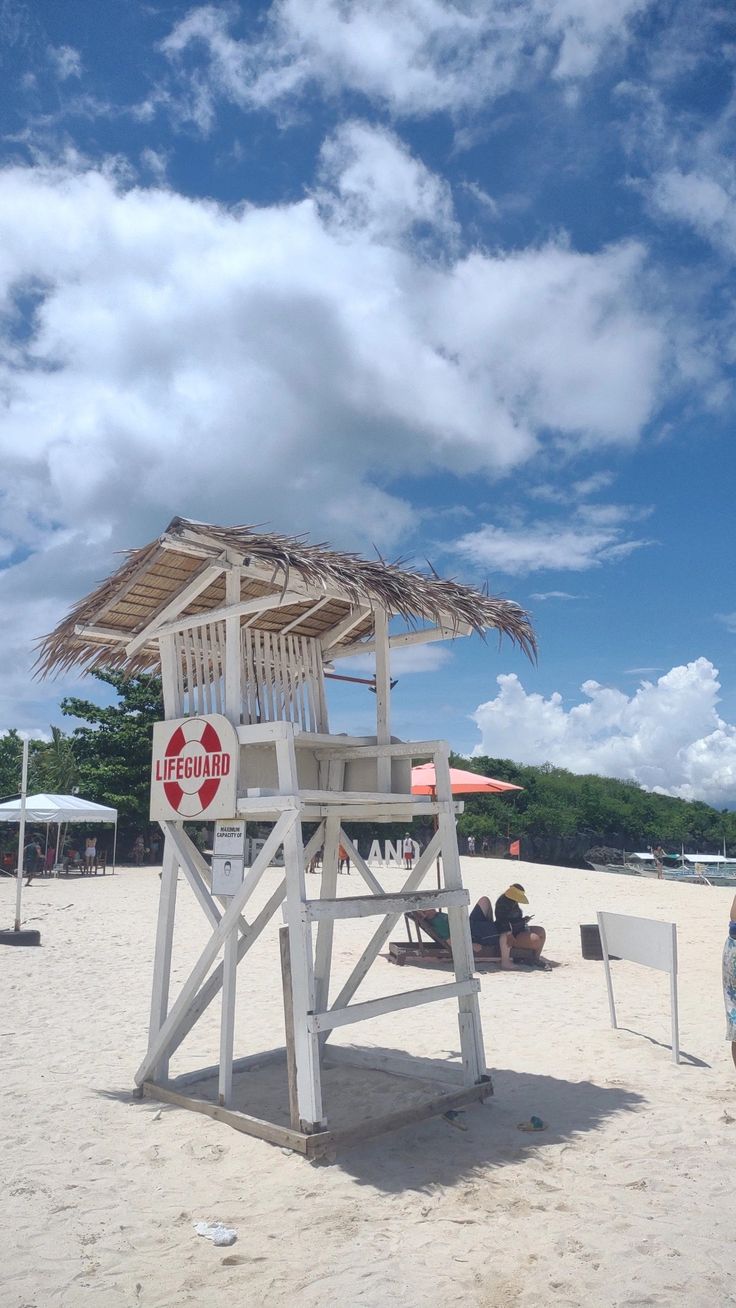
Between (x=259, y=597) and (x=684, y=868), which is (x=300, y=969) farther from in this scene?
(x=684, y=868)

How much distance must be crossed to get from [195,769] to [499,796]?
53284 mm

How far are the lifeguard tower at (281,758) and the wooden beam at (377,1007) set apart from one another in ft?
0.04

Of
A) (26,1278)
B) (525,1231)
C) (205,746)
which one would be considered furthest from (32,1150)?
(525,1231)

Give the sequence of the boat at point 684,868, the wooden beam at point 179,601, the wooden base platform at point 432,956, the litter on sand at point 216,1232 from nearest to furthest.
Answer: the litter on sand at point 216,1232 → the wooden beam at point 179,601 → the wooden base platform at point 432,956 → the boat at point 684,868

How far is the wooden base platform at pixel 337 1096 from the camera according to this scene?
194 inches

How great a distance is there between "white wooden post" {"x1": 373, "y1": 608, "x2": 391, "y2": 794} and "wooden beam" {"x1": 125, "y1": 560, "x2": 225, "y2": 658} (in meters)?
1.16

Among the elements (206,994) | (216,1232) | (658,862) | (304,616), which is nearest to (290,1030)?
(206,994)

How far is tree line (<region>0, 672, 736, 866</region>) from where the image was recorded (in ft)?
105

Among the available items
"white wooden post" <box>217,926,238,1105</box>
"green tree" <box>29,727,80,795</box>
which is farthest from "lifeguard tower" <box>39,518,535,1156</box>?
"green tree" <box>29,727,80,795</box>

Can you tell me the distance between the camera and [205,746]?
19.2ft

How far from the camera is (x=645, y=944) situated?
736 centimetres

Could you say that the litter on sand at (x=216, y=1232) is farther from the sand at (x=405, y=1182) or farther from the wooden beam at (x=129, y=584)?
the wooden beam at (x=129, y=584)

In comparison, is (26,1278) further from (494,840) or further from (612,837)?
(612,837)

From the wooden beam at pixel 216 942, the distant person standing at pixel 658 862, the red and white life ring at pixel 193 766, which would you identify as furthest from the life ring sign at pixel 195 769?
the distant person standing at pixel 658 862
